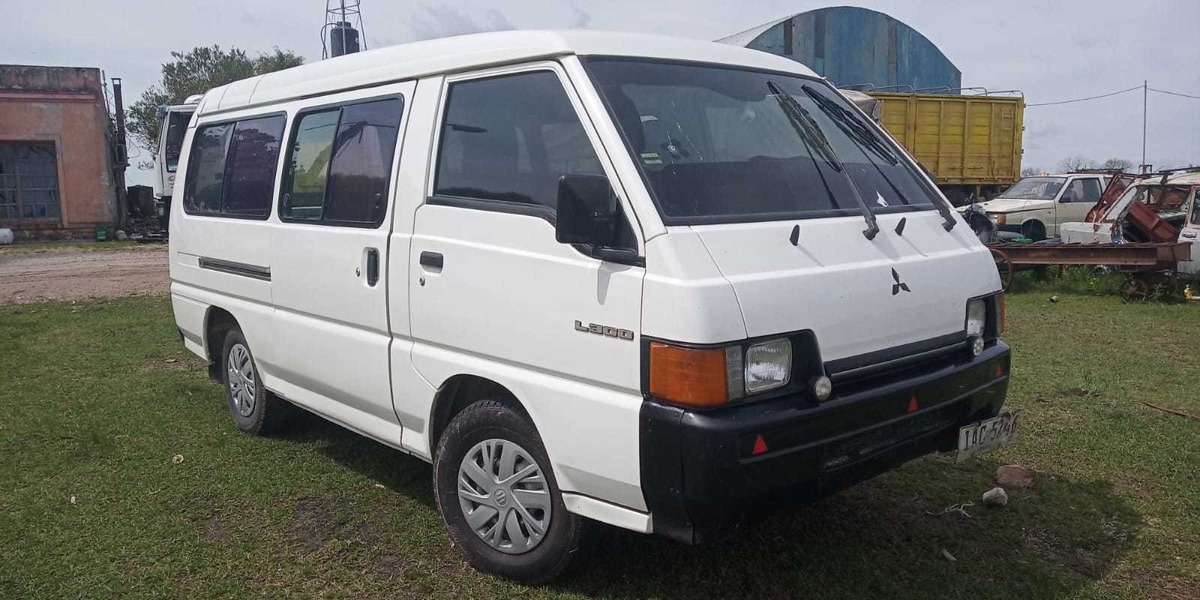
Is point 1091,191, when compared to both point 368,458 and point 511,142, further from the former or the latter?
point 511,142

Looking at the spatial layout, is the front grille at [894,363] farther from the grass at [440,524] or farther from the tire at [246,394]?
the tire at [246,394]

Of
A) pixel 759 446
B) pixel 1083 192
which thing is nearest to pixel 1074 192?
pixel 1083 192

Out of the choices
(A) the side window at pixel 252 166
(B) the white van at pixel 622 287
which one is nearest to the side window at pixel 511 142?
(B) the white van at pixel 622 287

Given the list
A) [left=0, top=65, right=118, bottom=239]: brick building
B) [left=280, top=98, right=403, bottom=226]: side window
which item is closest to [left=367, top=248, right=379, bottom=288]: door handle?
[left=280, top=98, right=403, bottom=226]: side window

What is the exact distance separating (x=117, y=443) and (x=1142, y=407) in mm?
6414

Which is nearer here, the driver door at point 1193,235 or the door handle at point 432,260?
the door handle at point 432,260

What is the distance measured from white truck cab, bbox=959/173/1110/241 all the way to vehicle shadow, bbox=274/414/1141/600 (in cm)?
1199

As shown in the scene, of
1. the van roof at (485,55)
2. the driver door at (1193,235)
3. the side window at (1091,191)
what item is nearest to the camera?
the van roof at (485,55)

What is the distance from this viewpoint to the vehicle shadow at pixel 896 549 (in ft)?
11.7

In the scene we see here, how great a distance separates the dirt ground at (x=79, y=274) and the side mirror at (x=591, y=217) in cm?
1114

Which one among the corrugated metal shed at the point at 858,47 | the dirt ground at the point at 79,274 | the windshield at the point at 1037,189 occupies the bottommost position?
the dirt ground at the point at 79,274

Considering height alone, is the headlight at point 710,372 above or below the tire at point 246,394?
above

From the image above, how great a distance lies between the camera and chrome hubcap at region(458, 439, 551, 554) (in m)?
3.47

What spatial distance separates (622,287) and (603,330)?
163 mm
